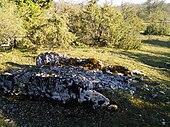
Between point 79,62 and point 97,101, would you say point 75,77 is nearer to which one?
point 97,101

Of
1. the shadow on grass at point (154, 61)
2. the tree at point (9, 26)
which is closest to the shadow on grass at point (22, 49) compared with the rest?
the tree at point (9, 26)

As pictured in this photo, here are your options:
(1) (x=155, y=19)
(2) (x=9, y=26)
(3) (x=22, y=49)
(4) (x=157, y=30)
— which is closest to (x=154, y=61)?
(3) (x=22, y=49)

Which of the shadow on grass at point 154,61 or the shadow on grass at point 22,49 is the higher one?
the shadow on grass at point 22,49

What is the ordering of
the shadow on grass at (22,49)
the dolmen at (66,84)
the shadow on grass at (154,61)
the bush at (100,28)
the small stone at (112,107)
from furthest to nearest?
1. the bush at (100,28)
2. the shadow on grass at (22,49)
3. the shadow on grass at (154,61)
4. the dolmen at (66,84)
5. the small stone at (112,107)

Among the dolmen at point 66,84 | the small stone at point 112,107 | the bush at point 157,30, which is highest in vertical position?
the bush at point 157,30

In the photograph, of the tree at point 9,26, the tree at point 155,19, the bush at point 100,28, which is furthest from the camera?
the tree at point 155,19

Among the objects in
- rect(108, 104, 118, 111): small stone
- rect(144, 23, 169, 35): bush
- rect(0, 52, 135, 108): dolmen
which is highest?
rect(144, 23, 169, 35): bush

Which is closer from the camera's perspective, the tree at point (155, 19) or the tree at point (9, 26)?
the tree at point (9, 26)

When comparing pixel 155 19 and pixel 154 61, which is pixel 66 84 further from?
pixel 155 19

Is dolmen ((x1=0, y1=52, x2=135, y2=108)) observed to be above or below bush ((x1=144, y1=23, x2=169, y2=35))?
below

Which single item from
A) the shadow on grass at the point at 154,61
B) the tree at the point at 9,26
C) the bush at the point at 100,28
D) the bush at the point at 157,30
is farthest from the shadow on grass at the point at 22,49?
the bush at the point at 157,30

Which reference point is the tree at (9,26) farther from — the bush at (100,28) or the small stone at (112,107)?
the small stone at (112,107)

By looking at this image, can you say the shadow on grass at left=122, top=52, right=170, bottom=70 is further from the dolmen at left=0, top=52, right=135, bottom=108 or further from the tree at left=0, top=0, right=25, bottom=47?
the tree at left=0, top=0, right=25, bottom=47

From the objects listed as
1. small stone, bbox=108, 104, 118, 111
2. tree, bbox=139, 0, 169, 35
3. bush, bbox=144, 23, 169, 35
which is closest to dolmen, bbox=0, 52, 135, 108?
small stone, bbox=108, 104, 118, 111
